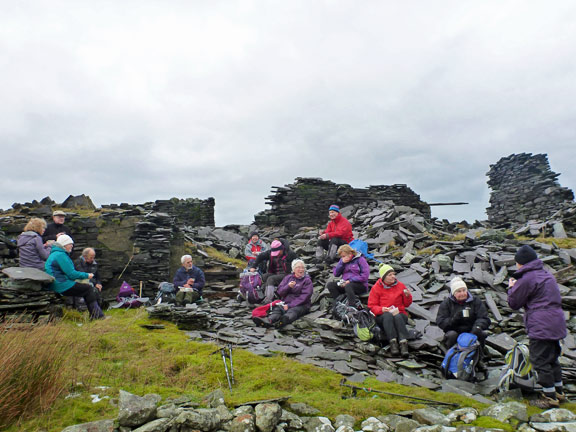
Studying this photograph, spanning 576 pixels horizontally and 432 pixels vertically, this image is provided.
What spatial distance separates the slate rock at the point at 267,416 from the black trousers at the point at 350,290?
14.4 ft

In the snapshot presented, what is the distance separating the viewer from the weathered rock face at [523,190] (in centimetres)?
2000

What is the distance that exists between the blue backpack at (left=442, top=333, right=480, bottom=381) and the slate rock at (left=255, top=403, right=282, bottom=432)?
11.2 ft

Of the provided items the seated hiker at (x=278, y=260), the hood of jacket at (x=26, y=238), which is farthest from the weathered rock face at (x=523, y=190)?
the hood of jacket at (x=26, y=238)

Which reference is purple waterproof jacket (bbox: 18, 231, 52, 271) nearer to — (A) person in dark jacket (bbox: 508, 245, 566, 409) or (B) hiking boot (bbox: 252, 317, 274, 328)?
(B) hiking boot (bbox: 252, 317, 274, 328)

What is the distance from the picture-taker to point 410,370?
19.8ft

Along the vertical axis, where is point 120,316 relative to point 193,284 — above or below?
below

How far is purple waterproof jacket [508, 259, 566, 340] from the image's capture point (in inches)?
185

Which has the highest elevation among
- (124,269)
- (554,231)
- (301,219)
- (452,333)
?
(301,219)

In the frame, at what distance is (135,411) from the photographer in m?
3.58

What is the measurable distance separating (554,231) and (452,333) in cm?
1062

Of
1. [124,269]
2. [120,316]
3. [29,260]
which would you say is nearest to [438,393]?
[120,316]

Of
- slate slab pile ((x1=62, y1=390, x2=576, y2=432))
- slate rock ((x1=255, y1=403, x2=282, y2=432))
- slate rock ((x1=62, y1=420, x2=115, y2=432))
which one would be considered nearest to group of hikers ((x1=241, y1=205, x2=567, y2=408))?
slate slab pile ((x1=62, y1=390, x2=576, y2=432))

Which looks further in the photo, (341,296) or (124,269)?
(124,269)

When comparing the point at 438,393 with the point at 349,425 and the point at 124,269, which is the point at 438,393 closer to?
the point at 349,425
